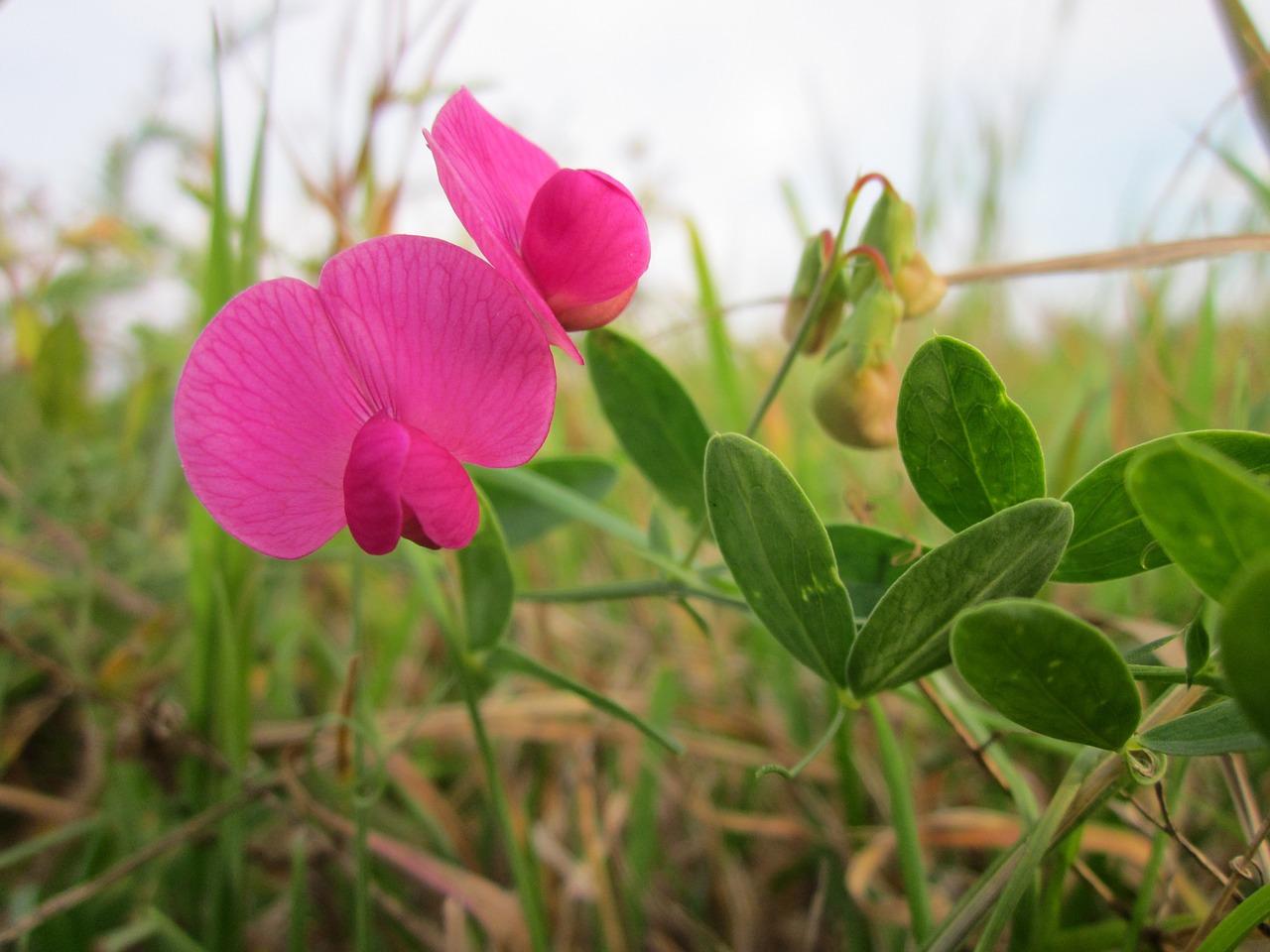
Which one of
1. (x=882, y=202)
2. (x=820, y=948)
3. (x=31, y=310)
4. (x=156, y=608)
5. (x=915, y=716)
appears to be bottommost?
(x=820, y=948)

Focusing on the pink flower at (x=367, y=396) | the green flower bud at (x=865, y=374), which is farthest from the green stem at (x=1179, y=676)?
the pink flower at (x=367, y=396)

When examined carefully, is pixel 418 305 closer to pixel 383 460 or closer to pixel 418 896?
pixel 383 460

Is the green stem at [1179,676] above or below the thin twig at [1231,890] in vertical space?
above

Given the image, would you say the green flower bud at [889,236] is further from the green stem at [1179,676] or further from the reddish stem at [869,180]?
the green stem at [1179,676]

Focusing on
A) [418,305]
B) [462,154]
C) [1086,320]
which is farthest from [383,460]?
[1086,320]

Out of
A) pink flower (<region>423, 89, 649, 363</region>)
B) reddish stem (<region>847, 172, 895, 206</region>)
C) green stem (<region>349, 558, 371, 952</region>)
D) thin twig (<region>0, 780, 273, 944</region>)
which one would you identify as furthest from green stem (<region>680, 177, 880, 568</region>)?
thin twig (<region>0, 780, 273, 944</region>)

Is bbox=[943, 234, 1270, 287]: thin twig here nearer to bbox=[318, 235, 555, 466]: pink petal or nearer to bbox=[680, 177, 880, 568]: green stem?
bbox=[680, 177, 880, 568]: green stem
